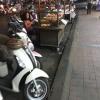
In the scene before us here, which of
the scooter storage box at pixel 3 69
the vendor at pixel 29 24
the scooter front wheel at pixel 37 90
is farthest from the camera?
the vendor at pixel 29 24

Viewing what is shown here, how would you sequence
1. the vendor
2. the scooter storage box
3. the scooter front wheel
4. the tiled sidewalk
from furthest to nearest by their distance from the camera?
1. the vendor
2. the tiled sidewalk
3. the scooter front wheel
4. the scooter storage box

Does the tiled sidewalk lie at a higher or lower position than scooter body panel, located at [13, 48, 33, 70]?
lower

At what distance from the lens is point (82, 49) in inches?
342

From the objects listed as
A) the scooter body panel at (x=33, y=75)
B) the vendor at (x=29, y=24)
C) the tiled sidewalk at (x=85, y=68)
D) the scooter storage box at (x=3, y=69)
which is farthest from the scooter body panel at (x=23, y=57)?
the vendor at (x=29, y=24)

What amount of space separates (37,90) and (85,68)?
2360 mm

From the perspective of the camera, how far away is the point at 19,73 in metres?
4.36

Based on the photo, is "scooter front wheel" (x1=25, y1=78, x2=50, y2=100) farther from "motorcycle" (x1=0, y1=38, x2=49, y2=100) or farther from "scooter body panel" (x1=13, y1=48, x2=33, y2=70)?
"scooter body panel" (x1=13, y1=48, x2=33, y2=70)

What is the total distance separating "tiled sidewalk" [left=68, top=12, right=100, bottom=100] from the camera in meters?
4.95

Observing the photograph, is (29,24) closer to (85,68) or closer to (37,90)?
(85,68)

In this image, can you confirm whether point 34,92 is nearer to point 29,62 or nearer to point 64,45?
point 29,62

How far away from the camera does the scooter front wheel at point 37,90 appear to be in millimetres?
4430

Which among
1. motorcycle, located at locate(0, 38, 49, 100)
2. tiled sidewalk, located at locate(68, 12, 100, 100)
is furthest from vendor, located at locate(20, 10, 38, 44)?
motorcycle, located at locate(0, 38, 49, 100)

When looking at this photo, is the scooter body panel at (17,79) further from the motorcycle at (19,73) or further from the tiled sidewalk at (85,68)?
the tiled sidewalk at (85,68)

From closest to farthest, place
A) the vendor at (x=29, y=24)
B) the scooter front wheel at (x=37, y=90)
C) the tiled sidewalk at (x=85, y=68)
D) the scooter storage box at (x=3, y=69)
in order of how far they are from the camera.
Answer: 1. the scooter storage box at (x=3, y=69)
2. the scooter front wheel at (x=37, y=90)
3. the tiled sidewalk at (x=85, y=68)
4. the vendor at (x=29, y=24)
